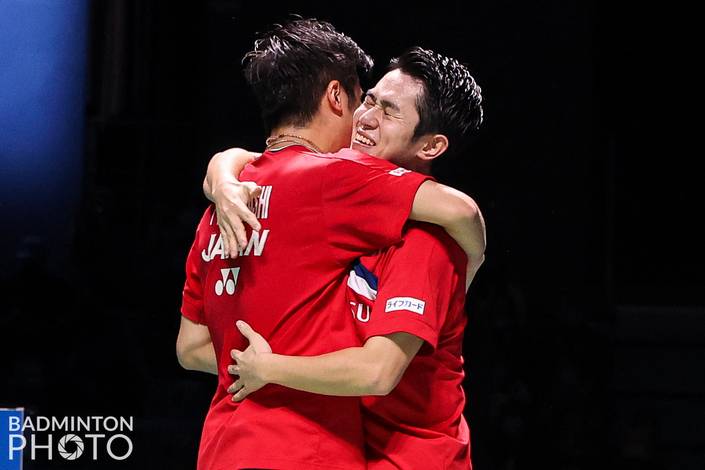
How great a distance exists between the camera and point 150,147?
341cm

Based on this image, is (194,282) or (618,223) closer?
(194,282)

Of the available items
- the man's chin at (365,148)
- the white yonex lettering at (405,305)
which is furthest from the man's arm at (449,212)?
the man's chin at (365,148)

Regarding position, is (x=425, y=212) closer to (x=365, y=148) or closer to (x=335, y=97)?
(x=335, y=97)

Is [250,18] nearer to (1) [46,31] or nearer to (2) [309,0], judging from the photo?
(2) [309,0]

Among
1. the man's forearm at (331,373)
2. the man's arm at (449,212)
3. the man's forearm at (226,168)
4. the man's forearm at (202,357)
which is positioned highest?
the man's forearm at (226,168)

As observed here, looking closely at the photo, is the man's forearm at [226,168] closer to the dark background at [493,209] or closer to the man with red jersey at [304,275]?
the man with red jersey at [304,275]

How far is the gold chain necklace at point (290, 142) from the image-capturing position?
191cm

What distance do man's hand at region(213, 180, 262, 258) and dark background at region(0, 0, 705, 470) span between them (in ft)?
5.14

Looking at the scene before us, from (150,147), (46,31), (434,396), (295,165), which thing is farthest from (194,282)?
(46,31)

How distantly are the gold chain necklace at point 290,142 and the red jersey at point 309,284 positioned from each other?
10cm

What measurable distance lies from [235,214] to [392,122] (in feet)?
1.54

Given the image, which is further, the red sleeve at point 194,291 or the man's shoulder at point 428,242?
the red sleeve at point 194,291

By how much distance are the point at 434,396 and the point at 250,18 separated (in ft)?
6.05

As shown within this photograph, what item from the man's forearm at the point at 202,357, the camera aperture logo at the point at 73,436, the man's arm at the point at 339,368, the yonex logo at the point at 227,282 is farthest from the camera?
the camera aperture logo at the point at 73,436
